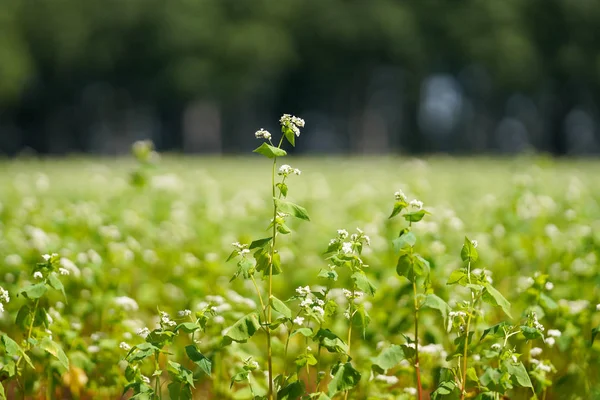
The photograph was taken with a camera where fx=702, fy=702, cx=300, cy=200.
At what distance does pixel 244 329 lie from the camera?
248 cm

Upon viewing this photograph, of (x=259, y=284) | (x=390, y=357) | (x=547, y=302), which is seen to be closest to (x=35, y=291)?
(x=390, y=357)

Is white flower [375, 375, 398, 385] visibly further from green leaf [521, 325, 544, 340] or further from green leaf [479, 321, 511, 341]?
green leaf [521, 325, 544, 340]

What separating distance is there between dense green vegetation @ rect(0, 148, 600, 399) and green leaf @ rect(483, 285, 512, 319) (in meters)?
0.11

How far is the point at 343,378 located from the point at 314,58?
3534 centimetres

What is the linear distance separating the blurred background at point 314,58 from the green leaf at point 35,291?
105 ft

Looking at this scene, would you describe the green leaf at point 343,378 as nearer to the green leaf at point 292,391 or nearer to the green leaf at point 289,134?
the green leaf at point 292,391

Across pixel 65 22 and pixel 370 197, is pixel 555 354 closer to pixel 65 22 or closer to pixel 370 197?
pixel 370 197

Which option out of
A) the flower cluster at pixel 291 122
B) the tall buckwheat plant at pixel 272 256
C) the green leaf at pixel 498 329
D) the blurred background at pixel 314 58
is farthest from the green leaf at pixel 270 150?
→ the blurred background at pixel 314 58

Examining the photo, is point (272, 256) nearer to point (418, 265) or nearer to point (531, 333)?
point (418, 265)

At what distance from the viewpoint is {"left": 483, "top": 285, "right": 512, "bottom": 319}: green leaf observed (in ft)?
8.24

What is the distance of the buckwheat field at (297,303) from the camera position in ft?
8.46

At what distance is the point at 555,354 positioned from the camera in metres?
3.88

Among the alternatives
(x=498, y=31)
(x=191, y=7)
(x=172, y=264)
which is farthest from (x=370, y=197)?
(x=191, y=7)

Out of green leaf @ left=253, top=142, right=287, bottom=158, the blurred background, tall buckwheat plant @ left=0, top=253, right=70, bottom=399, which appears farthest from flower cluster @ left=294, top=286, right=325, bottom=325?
the blurred background
